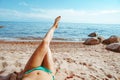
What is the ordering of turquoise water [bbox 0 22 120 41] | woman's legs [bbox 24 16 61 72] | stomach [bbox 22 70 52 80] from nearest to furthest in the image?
stomach [bbox 22 70 52 80] → woman's legs [bbox 24 16 61 72] → turquoise water [bbox 0 22 120 41]

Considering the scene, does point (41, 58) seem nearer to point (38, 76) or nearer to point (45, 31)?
point (38, 76)

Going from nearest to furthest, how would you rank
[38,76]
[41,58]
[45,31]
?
[38,76], [41,58], [45,31]

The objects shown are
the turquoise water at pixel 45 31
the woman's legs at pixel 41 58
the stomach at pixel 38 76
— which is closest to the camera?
the stomach at pixel 38 76

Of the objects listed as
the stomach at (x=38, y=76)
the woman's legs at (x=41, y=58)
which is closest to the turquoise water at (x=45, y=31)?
the woman's legs at (x=41, y=58)

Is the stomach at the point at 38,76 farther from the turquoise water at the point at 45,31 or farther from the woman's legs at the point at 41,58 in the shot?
the turquoise water at the point at 45,31

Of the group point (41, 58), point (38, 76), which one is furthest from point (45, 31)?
point (38, 76)

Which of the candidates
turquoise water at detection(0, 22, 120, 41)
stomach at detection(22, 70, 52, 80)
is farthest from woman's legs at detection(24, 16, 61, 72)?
turquoise water at detection(0, 22, 120, 41)

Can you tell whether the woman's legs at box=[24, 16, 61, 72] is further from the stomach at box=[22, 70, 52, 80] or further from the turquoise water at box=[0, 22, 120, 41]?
the turquoise water at box=[0, 22, 120, 41]

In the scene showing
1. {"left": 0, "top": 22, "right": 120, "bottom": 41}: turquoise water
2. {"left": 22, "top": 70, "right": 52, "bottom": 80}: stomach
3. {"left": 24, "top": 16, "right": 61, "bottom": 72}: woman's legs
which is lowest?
{"left": 0, "top": 22, "right": 120, "bottom": 41}: turquoise water

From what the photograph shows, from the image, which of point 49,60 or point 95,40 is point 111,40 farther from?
point 49,60

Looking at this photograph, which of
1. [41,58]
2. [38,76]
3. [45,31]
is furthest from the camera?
[45,31]

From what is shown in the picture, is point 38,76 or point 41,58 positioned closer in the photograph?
point 38,76

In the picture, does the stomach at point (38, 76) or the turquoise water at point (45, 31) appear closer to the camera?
the stomach at point (38, 76)

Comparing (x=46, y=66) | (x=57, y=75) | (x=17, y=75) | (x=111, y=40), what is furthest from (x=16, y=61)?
(x=111, y=40)
